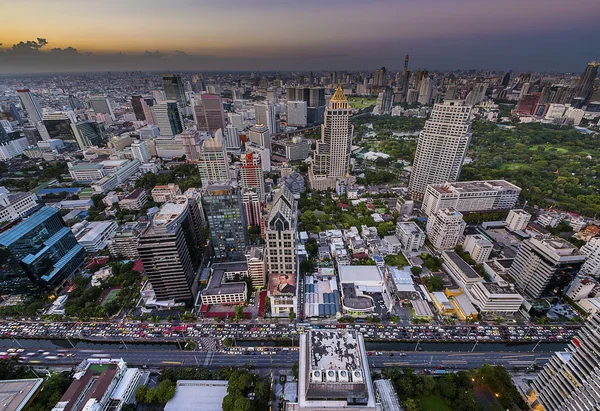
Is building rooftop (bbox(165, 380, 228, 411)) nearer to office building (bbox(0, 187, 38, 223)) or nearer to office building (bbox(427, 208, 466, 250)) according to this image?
office building (bbox(427, 208, 466, 250))

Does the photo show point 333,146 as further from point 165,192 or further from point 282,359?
point 282,359

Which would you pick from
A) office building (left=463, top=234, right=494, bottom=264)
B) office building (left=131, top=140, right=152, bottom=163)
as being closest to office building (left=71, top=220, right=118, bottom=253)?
office building (left=131, top=140, right=152, bottom=163)

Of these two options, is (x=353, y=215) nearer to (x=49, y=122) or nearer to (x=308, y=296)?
(x=308, y=296)

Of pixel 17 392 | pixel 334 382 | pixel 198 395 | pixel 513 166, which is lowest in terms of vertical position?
pixel 198 395

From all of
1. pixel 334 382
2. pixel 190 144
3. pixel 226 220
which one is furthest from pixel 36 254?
pixel 190 144

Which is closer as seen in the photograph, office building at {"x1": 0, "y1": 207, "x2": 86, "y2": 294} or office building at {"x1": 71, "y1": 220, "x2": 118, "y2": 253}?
office building at {"x1": 0, "y1": 207, "x2": 86, "y2": 294}

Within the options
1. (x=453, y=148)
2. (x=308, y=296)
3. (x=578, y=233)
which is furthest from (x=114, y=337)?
(x=578, y=233)

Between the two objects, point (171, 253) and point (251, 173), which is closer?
point (171, 253)
